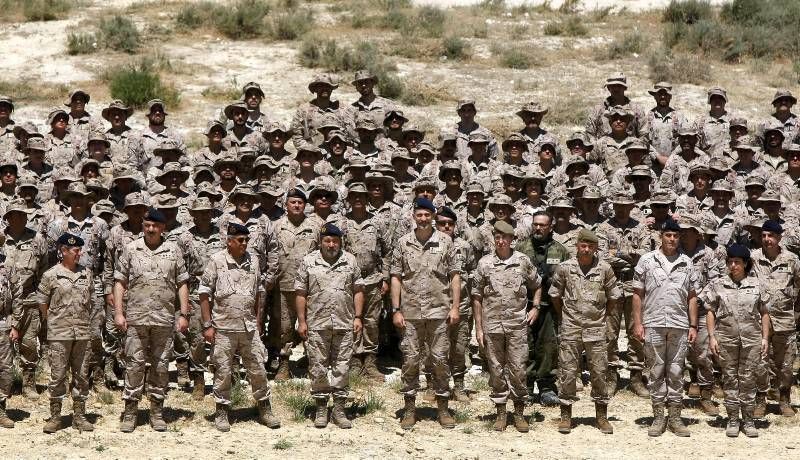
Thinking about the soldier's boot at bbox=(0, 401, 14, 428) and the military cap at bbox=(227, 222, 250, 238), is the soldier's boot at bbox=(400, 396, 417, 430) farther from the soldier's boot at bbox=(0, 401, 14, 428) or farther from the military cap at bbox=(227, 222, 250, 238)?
the soldier's boot at bbox=(0, 401, 14, 428)

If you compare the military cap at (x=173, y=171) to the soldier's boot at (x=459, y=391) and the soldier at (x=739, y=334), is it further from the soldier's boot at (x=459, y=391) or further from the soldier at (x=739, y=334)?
the soldier at (x=739, y=334)

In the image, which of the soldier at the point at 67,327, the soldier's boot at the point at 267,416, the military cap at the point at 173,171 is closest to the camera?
the soldier at the point at 67,327

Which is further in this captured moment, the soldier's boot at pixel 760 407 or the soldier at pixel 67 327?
the soldier's boot at pixel 760 407

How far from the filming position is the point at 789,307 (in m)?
12.3

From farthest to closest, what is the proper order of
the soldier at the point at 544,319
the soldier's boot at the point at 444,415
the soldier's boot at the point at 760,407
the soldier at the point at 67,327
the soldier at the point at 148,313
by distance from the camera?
the soldier at the point at 544,319, the soldier's boot at the point at 760,407, the soldier's boot at the point at 444,415, the soldier at the point at 148,313, the soldier at the point at 67,327

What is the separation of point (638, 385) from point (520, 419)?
7.19ft

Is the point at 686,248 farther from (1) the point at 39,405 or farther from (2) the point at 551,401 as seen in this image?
(1) the point at 39,405

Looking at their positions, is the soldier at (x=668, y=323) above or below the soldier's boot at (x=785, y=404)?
above

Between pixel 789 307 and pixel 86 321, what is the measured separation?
25.6 ft

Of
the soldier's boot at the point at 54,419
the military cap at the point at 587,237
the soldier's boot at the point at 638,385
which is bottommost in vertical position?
the soldier's boot at the point at 638,385

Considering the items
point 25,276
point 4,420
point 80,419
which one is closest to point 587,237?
point 80,419

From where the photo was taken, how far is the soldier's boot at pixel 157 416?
11.3 meters

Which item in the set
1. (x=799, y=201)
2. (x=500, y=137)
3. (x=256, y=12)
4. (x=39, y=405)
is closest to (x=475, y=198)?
(x=799, y=201)

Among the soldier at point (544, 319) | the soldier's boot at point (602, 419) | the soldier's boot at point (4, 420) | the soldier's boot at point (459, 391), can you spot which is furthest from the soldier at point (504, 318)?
the soldier's boot at point (4, 420)
